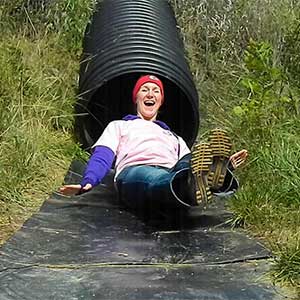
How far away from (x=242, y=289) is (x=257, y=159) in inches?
57.4

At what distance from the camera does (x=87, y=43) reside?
5281mm

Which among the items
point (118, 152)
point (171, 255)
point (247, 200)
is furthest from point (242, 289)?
point (118, 152)

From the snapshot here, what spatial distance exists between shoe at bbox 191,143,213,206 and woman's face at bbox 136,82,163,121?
1202 mm

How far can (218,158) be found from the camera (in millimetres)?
2912

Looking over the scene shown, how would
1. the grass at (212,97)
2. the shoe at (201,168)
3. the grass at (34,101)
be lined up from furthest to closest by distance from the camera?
the grass at (34,101) < the grass at (212,97) < the shoe at (201,168)

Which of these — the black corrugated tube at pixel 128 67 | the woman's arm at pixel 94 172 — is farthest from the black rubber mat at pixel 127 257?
the black corrugated tube at pixel 128 67

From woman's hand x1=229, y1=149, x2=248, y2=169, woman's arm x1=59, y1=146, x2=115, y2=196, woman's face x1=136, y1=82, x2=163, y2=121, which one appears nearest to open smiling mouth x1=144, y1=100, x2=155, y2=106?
woman's face x1=136, y1=82, x2=163, y2=121

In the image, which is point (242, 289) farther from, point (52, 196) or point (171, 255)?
point (52, 196)

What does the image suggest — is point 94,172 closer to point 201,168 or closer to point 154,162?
point 154,162

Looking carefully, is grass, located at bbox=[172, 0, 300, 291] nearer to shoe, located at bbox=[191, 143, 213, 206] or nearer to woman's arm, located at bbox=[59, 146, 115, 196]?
shoe, located at bbox=[191, 143, 213, 206]

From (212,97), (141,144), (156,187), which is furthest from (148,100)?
(212,97)

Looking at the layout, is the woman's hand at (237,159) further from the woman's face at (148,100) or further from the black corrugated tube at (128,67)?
the black corrugated tube at (128,67)

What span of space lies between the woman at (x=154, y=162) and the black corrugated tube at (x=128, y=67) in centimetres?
38

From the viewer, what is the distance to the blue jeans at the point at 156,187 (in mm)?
3084
